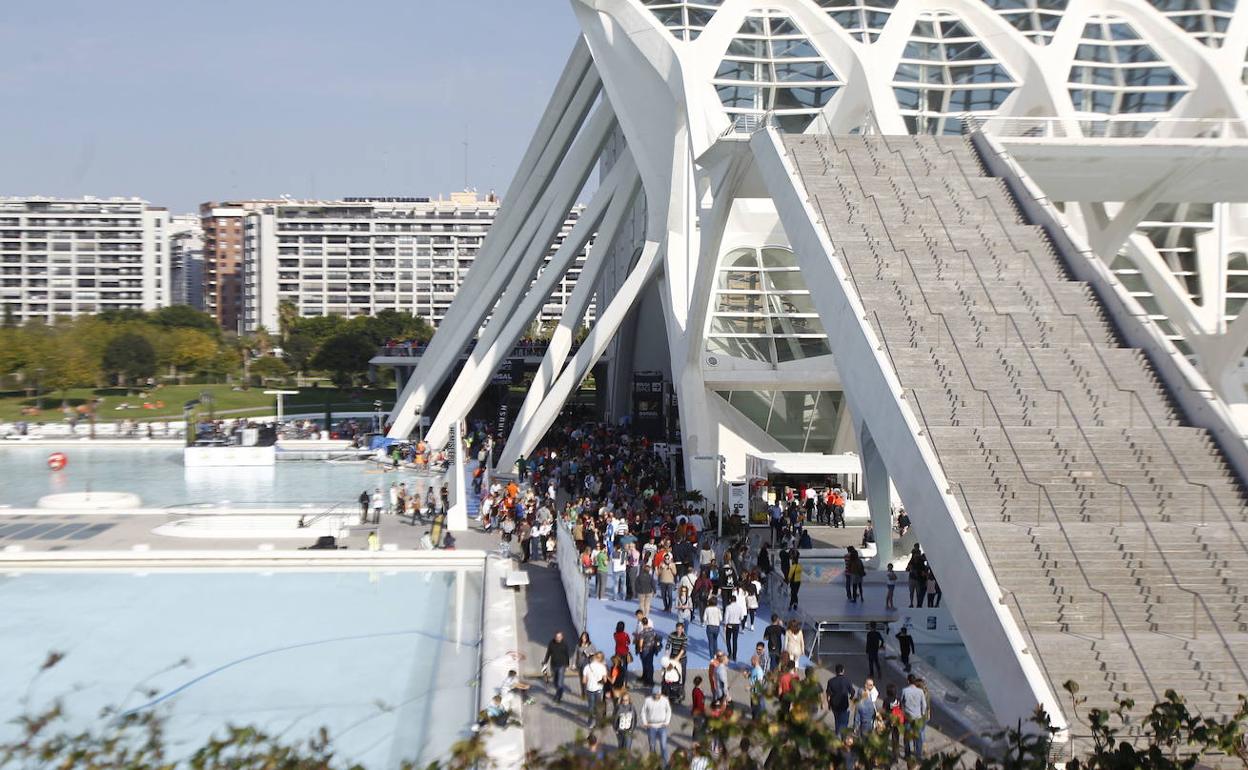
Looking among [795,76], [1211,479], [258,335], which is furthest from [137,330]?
[1211,479]

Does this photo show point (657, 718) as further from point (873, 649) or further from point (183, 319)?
point (183, 319)

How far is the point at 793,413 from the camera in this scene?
2877 cm

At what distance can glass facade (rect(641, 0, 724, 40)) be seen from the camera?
31.0 metres

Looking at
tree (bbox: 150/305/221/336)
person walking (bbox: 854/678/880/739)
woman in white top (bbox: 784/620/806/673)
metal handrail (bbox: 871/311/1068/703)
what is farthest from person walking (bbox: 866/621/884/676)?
tree (bbox: 150/305/221/336)

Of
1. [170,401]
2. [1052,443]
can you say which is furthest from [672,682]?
[170,401]

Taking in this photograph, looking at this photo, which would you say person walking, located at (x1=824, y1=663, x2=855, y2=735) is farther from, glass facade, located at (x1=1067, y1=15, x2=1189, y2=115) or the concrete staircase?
glass facade, located at (x1=1067, y1=15, x2=1189, y2=115)

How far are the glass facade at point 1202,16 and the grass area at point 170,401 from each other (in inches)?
1341

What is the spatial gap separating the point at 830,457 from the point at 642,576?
32.3 feet

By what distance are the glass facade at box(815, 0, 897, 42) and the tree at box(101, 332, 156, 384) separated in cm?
4612

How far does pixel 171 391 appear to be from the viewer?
2687 inches

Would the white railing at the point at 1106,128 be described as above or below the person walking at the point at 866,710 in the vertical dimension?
above

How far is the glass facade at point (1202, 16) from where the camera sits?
33.0 meters

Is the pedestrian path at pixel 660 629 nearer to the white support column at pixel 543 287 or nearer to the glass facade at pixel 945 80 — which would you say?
the glass facade at pixel 945 80

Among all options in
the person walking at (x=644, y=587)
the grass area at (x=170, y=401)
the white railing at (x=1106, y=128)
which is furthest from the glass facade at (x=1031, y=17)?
the grass area at (x=170, y=401)
